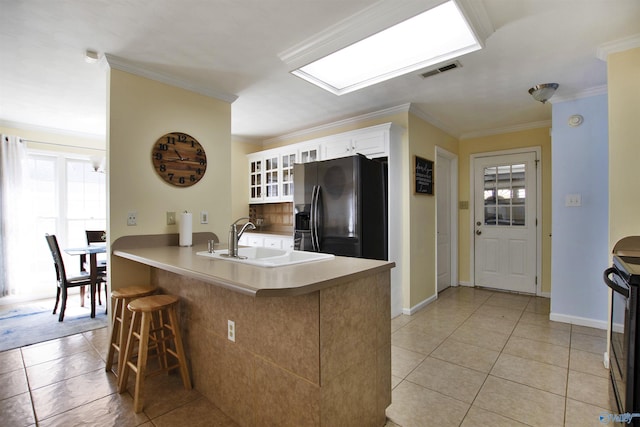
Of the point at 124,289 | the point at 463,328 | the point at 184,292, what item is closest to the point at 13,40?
the point at 124,289

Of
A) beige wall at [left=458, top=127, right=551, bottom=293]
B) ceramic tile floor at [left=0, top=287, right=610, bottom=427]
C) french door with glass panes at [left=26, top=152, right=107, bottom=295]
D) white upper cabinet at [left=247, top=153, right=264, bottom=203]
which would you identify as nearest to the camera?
ceramic tile floor at [left=0, top=287, right=610, bottom=427]

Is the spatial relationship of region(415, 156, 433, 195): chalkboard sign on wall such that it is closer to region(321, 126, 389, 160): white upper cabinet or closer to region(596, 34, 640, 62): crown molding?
region(321, 126, 389, 160): white upper cabinet

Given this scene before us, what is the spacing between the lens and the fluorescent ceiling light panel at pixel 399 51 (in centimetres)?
190

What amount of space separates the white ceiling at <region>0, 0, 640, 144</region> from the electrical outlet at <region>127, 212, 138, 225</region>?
47.3 inches

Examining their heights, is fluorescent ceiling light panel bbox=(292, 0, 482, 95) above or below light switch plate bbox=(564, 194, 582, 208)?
above

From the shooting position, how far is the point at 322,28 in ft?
6.66

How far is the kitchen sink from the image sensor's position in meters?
1.66

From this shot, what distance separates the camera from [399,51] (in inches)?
89.2

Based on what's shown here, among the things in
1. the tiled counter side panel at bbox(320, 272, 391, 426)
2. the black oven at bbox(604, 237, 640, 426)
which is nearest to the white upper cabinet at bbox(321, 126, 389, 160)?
the tiled counter side panel at bbox(320, 272, 391, 426)

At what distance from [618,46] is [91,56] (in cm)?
389

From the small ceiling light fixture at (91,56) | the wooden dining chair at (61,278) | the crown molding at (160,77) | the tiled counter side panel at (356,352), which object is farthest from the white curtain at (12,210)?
the tiled counter side panel at (356,352)

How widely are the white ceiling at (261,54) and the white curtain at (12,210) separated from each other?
17.9 inches

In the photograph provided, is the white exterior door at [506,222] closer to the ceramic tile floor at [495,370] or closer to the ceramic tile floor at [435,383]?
the ceramic tile floor at [495,370]

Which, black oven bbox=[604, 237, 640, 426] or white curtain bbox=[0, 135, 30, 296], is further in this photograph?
white curtain bbox=[0, 135, 30, 296]
